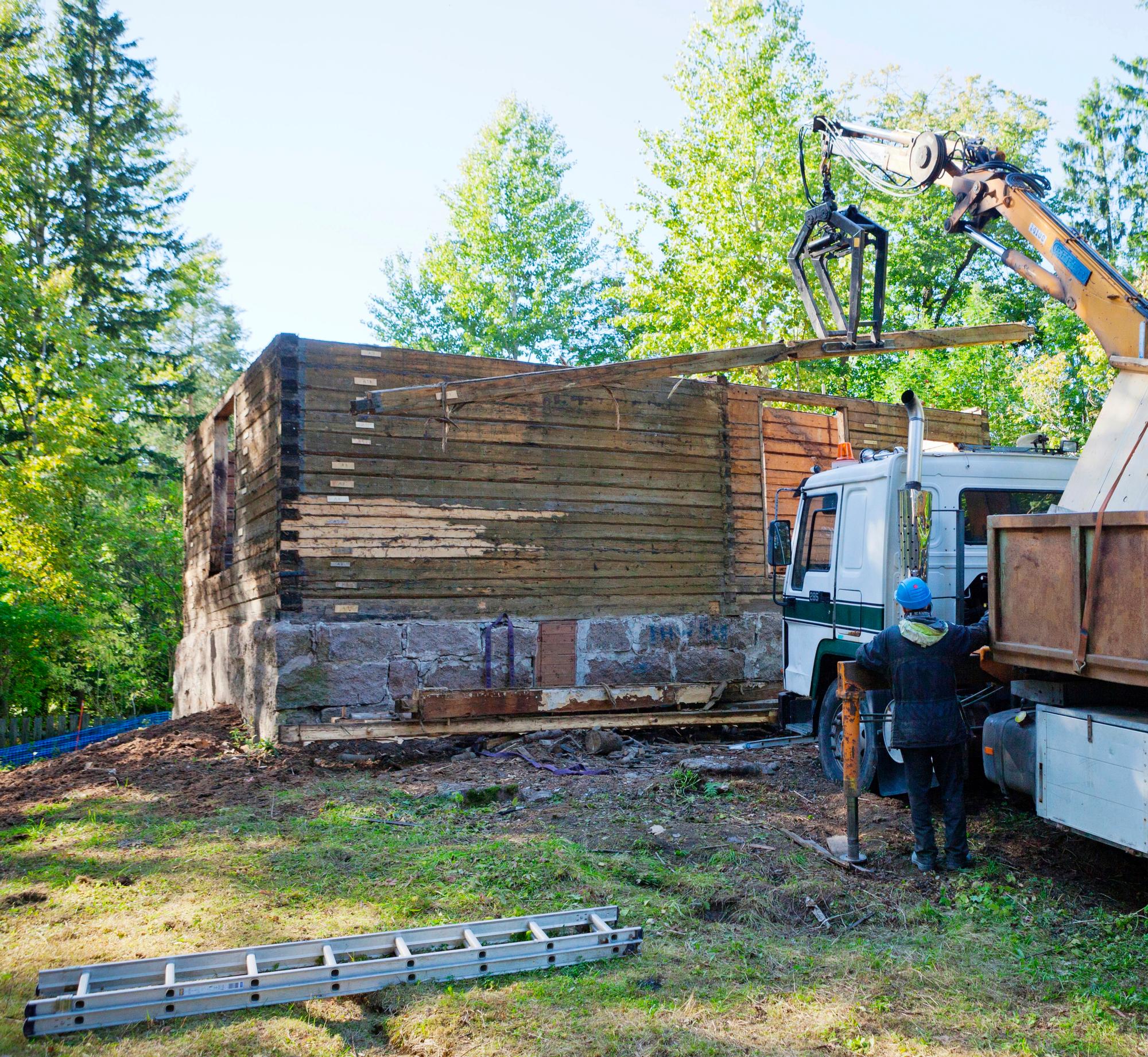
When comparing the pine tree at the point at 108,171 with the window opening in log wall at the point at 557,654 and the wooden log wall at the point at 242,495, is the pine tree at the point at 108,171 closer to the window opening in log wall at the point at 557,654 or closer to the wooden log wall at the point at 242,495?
the wooden log wall at the point at 242,495

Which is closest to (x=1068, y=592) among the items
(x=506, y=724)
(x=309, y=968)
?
(x=309, y=968)

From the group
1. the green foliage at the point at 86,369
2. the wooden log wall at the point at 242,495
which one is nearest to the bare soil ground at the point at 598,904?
the wooden log wall at the point at 242,495

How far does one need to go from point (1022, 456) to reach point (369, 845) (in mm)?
5980

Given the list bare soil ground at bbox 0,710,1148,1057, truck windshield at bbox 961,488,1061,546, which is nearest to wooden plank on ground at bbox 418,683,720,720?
bare soil ground at bbox 0,710,1148,1057

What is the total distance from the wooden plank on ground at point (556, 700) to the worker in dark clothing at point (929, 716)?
5.13 m

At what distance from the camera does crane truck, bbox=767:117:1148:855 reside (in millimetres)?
5098

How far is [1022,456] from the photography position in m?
7.67

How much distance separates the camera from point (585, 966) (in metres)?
4.50

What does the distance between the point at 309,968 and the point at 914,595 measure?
4317 millimetres

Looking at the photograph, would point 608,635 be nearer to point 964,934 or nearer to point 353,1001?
point 964,934

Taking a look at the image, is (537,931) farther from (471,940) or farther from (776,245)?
(776,245)

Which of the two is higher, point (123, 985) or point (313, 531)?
point (313, 531)

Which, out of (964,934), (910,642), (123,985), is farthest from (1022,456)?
(123,985)

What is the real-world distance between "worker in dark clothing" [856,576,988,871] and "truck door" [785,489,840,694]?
6.81 feet
